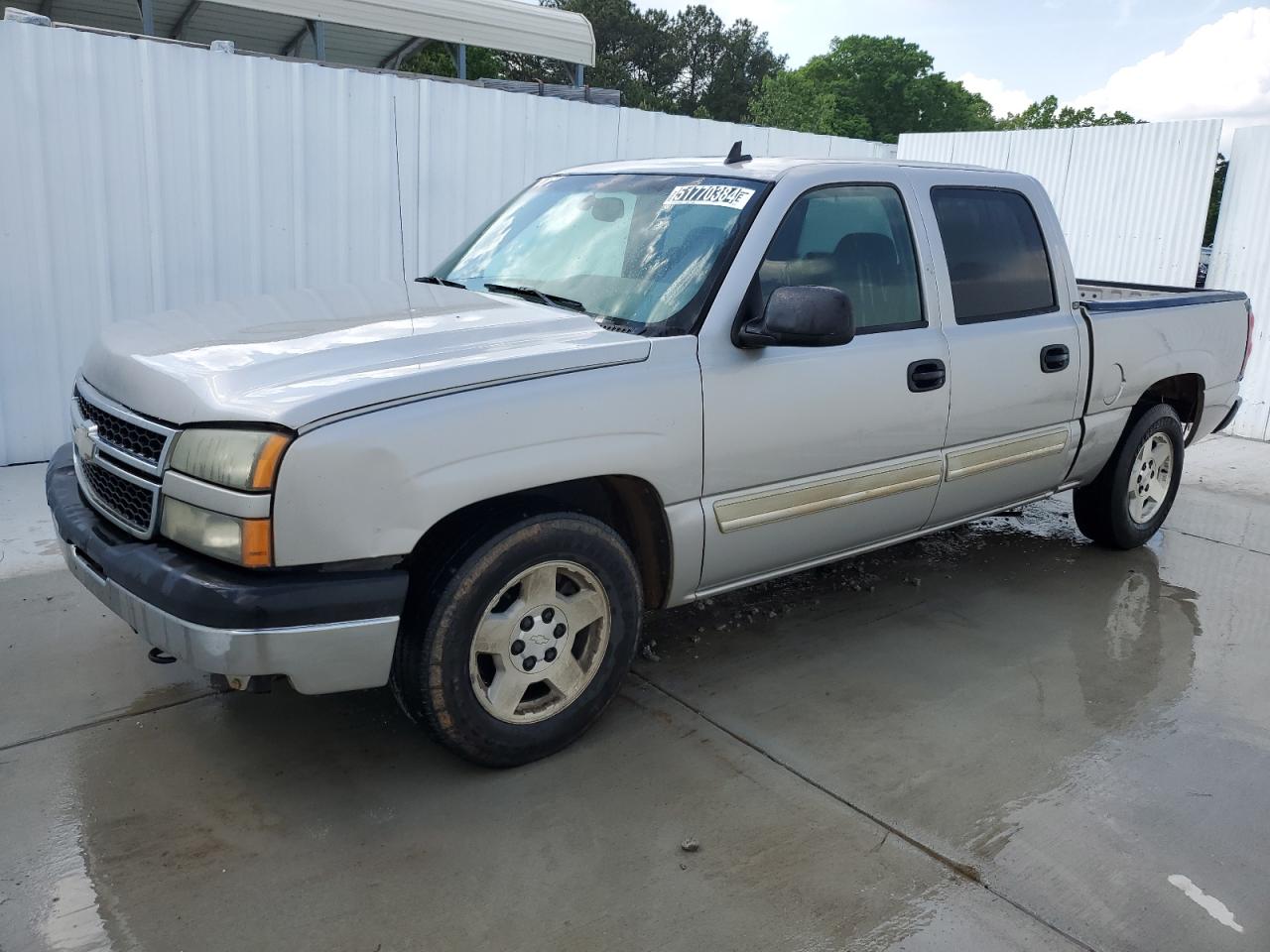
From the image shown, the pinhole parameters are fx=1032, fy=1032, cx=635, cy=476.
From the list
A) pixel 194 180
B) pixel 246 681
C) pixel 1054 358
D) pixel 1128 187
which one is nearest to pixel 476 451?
pixel 246 681

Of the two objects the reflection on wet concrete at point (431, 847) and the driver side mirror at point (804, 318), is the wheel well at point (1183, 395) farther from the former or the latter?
the reflection on wet concrete at point (431, 847)

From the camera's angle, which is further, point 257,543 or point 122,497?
point 122,497

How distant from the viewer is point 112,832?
2932 millimetres

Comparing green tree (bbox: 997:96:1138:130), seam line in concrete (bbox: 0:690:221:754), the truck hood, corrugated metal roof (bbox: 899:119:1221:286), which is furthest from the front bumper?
green tree (bbox: 997:96:1138:130)

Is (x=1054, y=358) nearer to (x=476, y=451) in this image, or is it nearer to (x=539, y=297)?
(x=539, y=297)

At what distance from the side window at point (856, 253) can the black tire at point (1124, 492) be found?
75.8 inches

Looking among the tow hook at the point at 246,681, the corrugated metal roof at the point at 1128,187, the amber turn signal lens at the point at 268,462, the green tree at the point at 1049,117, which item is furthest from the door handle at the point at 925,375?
the green tree at the point at 1049,117

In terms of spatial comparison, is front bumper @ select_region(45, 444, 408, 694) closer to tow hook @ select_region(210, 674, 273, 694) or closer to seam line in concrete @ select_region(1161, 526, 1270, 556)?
tow hook @ select_region(210, 674, 273, 694)

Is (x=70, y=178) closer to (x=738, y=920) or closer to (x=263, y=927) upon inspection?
(x=263, y=927)

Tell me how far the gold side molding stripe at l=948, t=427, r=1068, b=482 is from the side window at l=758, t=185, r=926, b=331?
64 cm

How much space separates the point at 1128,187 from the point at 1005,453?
21.4ft

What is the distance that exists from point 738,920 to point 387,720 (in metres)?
1.50

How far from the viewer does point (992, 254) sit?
15.0 feet

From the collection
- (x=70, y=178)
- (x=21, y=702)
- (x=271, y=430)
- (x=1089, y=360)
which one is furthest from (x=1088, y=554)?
(x=70, y=178)
